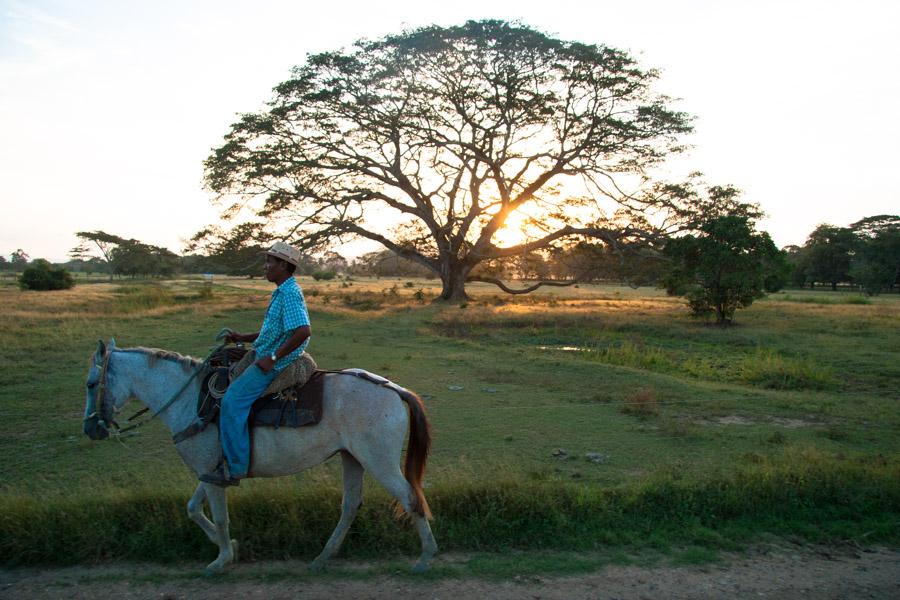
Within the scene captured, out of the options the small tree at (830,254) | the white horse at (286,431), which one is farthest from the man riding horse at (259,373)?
the small tree at (830,254)

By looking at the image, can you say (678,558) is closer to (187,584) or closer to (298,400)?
(298,400)

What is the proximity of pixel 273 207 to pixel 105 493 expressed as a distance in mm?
23206

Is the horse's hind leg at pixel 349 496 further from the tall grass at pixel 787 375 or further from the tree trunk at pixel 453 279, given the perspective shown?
the tree trunk at pixel 453 279

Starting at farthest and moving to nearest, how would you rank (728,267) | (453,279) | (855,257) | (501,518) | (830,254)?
(830,254) < (855,257) < (453,279) < (728,267) < (501,518)

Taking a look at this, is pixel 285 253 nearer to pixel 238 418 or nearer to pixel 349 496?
pixel 238 418

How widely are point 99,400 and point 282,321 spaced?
148cm

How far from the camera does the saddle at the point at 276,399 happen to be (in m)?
4.38

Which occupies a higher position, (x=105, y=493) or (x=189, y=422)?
(x=189, y=422)

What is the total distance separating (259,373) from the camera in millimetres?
4348

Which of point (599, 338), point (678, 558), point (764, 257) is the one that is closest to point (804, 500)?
point (678, 558)

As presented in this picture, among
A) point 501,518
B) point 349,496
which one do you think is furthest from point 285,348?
point 501,518

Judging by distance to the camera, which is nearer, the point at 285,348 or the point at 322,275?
the point at 285,348

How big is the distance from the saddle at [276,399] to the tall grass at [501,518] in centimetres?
99

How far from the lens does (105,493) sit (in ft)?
17.6
